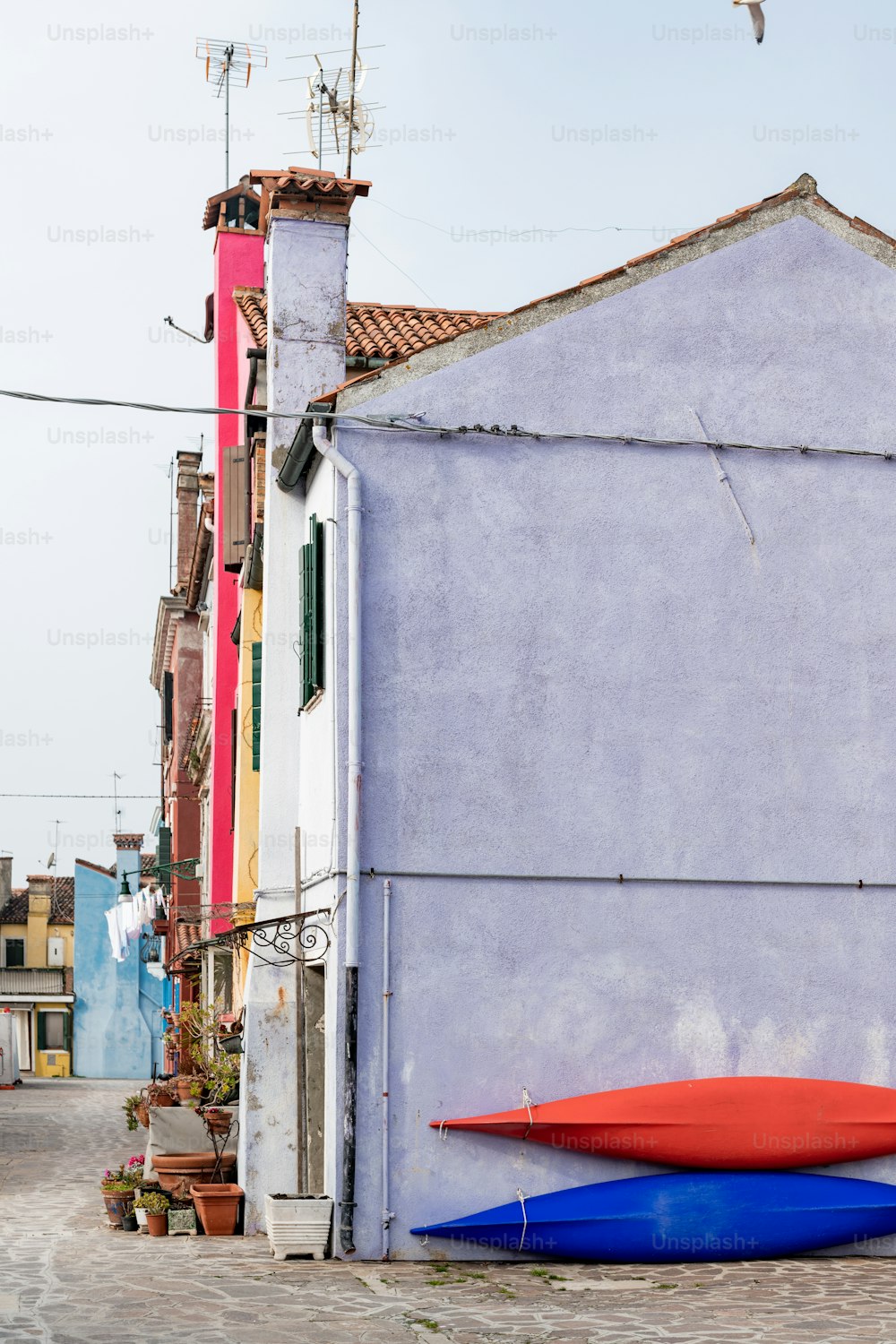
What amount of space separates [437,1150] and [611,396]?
5975mm

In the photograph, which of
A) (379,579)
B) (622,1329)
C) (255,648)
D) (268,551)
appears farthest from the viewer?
(255,648)

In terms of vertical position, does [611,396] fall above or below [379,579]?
above

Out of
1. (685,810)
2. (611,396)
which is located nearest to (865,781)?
(685,810)

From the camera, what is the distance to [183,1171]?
13.8m

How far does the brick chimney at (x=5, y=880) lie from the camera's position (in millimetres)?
64762

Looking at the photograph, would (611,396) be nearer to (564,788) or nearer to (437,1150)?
(564,788)

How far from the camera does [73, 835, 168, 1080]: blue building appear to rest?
5839 centimetres

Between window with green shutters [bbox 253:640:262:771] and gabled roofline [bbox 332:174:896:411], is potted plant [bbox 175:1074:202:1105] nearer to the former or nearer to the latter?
window with green shutters [bbox 253:640:262:771]

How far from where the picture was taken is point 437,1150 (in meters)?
11.4

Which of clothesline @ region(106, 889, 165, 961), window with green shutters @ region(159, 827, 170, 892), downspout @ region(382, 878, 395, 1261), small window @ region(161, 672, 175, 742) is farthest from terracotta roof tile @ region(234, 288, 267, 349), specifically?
window with green shutters @ region(159, 827, 170, 892)

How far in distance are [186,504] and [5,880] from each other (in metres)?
33.9

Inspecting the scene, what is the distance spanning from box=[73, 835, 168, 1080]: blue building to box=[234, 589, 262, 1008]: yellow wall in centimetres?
4124

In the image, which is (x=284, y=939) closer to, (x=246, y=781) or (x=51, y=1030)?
(x=246, y=781)

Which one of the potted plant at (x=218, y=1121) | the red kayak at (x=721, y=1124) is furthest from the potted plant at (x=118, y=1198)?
the red kayak at (x=721, y=1124)
